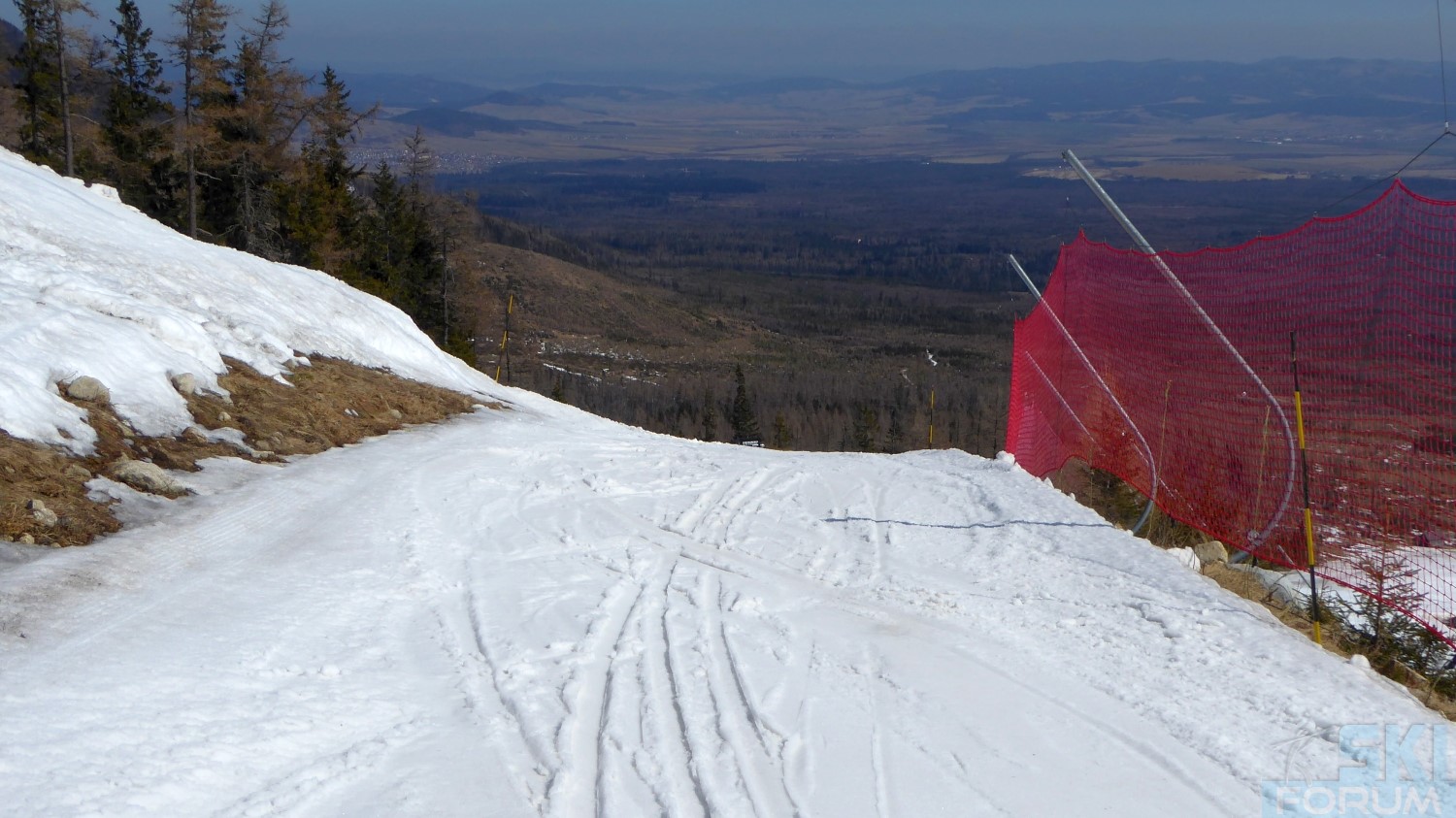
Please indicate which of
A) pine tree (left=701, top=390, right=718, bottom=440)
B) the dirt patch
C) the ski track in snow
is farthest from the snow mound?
pine tree (left=701, top=390, right=718, bottom=440)

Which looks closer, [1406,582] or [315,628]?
[315,628]

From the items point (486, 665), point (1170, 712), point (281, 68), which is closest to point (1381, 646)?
point (1170, 712)

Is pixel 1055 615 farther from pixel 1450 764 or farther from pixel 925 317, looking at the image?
pixel 925 317

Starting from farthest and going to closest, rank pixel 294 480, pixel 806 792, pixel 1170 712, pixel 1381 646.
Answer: pixel 294 480, pixel 1381 646, pixel 1170 712, pixel 806 792

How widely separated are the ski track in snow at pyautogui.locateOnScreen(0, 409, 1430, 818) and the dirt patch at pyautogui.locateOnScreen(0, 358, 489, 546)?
16.9 inches

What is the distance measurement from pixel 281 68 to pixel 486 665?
3312 centimetres

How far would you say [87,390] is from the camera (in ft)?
30.0

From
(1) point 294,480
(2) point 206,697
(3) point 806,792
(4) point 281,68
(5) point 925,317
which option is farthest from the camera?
(5) point 925,317

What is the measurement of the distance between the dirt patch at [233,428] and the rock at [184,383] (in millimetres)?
87

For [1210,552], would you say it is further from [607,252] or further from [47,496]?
[607,252]

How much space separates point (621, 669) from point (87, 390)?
5.52m

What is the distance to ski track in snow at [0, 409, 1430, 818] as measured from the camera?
4.94m

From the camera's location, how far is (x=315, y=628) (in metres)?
6.47

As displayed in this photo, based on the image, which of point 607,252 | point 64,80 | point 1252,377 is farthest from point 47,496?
point 607,252
